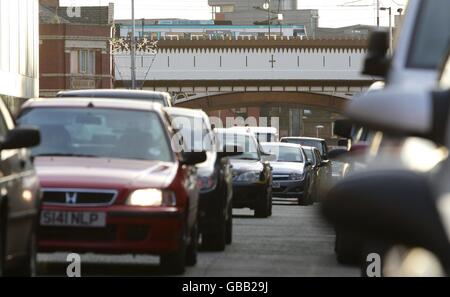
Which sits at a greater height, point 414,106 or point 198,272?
point 414,106

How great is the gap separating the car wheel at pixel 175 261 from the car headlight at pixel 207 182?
11.5 feet

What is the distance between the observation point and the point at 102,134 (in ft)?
43.5

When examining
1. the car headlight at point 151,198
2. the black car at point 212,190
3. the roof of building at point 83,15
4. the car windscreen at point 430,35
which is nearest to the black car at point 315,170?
the black car at point 212,190

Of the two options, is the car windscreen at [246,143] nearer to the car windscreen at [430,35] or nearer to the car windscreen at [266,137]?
the car windscreen at [430,35]

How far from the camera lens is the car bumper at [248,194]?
25969 millimetres

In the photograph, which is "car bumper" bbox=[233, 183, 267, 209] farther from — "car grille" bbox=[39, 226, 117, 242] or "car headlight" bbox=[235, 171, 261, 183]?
"car grille" bbox=[39, 226, 117, 242]

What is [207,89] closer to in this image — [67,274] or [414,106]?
[67,274]

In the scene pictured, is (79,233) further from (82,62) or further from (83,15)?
(83,15)

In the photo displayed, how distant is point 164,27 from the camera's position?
580ft

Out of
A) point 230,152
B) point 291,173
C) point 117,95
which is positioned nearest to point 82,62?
point 291,173
